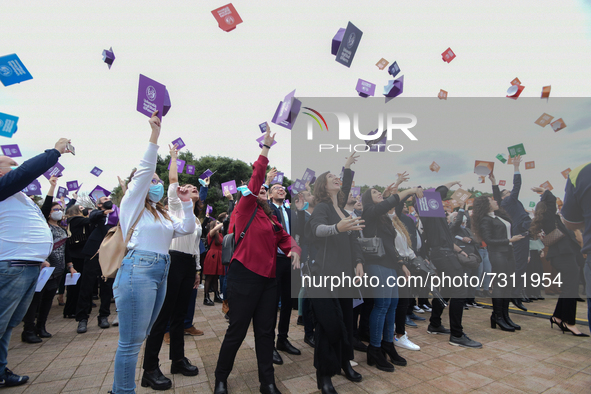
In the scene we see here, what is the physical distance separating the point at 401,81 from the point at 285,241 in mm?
3744

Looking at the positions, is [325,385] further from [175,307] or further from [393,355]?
[175,307]

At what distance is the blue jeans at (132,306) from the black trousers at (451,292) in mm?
3750

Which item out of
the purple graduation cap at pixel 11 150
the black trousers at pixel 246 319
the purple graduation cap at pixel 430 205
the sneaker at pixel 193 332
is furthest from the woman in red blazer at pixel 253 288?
Result: the purple graduation cap at pixel 11 150

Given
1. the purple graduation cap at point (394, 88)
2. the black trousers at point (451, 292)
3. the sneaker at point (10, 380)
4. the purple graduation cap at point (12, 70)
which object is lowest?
the sneaker at point (10, 380)

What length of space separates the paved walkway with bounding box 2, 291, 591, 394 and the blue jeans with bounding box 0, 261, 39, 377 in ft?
1.69

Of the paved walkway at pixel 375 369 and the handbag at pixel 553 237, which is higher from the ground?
the handbag at pixel 553 237

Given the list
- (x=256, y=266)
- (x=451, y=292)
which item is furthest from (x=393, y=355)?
(x=256, y=266)

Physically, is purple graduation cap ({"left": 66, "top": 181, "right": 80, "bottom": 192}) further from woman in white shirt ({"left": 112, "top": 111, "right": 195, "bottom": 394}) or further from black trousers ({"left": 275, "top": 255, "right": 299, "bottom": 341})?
woman in white shirt ({"left": 112, "top": 111, "right": 195, "bottom": 394})

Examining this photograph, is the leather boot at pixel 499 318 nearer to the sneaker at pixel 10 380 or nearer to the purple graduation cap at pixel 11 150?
the sneaker at pixel 10 380

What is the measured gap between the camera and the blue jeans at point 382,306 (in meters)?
3.35

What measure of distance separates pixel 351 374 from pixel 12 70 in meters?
5.46

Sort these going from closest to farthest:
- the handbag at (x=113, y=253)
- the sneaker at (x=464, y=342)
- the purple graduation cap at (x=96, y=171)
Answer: the handbag at (x=113, y=253)
the sneaker at (x=464, y=342)
the purple graduation cap at (x=96, y=171)

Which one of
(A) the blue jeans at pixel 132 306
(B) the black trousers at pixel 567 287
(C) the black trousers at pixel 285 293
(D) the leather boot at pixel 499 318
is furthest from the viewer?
(D) the leather boot at pixel 499 318

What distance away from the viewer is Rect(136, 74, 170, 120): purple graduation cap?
255 centimetres
